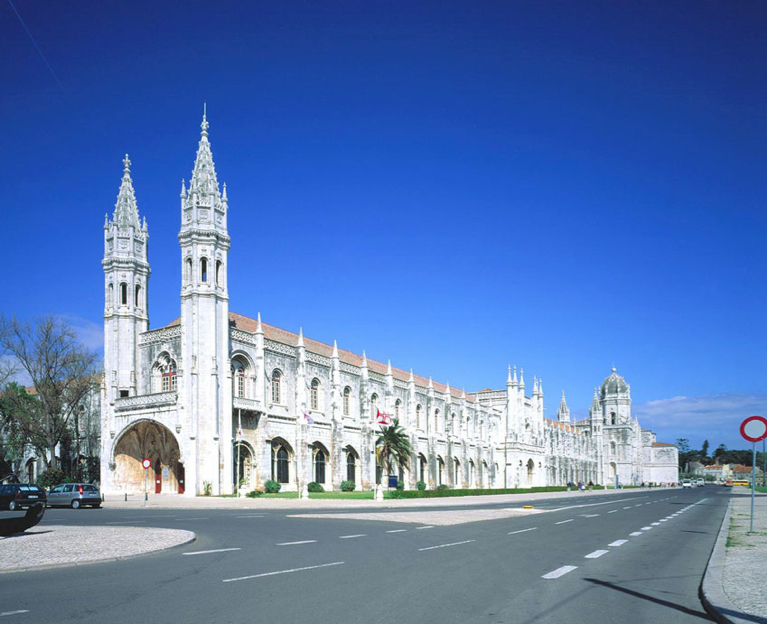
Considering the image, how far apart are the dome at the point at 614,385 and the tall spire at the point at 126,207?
11680cm

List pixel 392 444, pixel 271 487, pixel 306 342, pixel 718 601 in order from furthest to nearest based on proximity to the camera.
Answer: pixel 306 342
pixel 392 444
pixel 271 487
pixel 718 601

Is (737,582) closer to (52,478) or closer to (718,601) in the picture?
(718,601)

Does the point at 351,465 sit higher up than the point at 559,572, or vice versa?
the point at 559,572

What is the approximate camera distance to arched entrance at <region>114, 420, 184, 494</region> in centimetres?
4681

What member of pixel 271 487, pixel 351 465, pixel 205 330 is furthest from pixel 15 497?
pixel 351 465

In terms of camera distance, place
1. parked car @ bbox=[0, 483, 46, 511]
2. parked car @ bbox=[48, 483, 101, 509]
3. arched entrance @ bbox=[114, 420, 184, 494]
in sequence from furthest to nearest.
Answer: arched entrance @ bbox=[114, 420, 184, 494], parked car @ bbox=[48, 483, 101, 509], parked car @ bbox=[0, 483, 46, 511]

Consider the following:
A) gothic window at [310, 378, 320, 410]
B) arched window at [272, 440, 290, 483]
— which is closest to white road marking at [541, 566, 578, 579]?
arched window at [272, 440, 290, 483]

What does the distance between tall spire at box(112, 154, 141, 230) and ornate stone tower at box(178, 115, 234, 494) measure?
20.1 feet

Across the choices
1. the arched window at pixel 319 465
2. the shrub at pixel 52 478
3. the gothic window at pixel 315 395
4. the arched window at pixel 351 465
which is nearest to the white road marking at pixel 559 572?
the arched window at pixel 319 465

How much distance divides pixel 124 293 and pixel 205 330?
964cm

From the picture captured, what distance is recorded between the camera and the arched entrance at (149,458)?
46812 millimetres

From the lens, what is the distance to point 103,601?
8352 millimetres

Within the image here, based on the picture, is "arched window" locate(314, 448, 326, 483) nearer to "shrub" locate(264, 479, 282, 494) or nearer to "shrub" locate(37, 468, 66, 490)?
"shrub" locate(264, 479, 282, 494)

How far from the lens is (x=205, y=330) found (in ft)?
150
